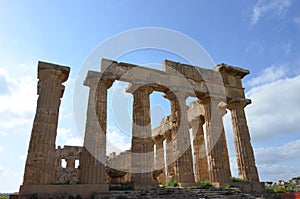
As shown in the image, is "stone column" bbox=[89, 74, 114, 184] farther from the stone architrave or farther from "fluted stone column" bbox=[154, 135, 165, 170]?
"fluted stone column" bbox=[154, 135, 165, 170]

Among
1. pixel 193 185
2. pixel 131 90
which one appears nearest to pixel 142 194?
pixel 193 185

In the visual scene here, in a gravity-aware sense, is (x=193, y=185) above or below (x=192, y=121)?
below

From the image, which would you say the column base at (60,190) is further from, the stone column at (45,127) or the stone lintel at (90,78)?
the stone lintel at (90,78)

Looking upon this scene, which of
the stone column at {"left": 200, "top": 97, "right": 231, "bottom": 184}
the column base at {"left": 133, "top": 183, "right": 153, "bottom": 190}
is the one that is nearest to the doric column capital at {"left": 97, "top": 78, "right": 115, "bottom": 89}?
the column base at {"left": 133, "top": 183, "right": 153, "bottom": 190}

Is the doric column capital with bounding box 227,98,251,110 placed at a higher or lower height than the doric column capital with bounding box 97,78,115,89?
lower

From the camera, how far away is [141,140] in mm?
16531

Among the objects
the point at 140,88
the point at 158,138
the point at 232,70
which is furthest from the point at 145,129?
the point at 158,138

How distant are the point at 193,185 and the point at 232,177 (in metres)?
4.00

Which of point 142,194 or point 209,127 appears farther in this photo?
point 209,127

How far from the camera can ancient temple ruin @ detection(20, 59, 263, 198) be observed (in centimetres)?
1394

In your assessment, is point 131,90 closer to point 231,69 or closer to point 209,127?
point 209,127

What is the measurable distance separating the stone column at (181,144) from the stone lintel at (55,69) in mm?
8108

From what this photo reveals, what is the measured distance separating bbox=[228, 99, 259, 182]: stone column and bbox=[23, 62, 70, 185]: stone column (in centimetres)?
1405

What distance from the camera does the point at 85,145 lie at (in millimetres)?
15039
